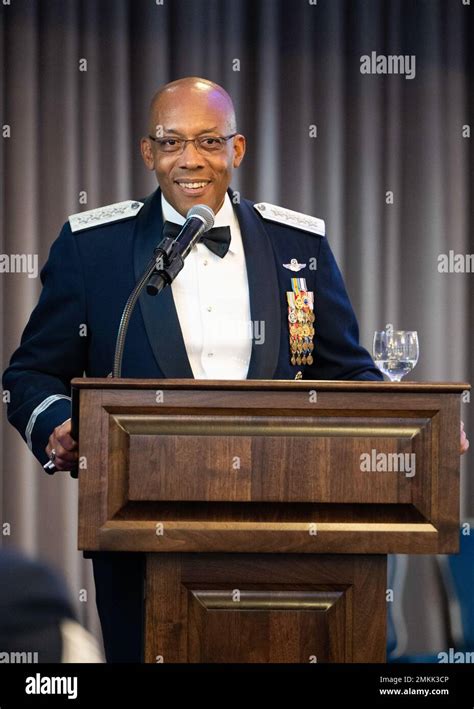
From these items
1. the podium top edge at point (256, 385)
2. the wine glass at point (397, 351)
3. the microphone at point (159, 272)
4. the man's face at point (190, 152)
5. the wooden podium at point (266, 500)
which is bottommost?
the wooden podium at point (266, 500)

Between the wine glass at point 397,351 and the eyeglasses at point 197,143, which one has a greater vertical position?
the eyeglasses at point 197,143

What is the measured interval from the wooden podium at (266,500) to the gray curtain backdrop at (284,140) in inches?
109

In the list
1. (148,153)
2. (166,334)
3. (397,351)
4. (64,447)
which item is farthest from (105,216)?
(64,447)

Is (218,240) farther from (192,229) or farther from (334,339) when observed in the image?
(192,229)

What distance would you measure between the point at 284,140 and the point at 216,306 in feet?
7.33

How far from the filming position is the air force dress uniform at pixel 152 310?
2359 millimetres

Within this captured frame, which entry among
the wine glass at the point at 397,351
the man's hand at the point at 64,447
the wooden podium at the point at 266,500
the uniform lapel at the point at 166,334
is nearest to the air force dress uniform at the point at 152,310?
the uniform lapel at the point at 166,334

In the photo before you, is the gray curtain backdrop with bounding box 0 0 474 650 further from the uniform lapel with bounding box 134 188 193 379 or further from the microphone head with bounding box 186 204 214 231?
the microphone head with bounding box 186 204 214 231

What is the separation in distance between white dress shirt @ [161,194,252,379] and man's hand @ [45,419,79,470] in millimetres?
528

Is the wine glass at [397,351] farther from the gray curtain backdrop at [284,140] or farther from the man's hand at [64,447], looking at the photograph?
the gray curtain backdrop at [284,140]

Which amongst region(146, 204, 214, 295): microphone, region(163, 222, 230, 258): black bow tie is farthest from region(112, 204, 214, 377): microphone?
region(163, 222, 230, 258): black bow tie

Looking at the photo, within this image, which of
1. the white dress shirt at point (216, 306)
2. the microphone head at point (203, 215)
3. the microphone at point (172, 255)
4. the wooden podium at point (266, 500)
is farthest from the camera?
the white dress shirt at point (216, 306)
